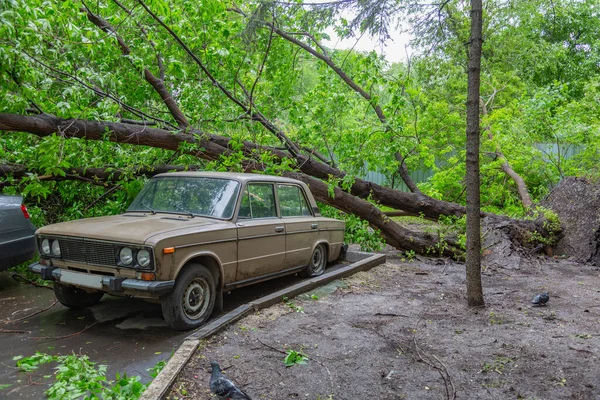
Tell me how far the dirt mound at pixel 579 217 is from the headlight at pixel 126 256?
9.03 m

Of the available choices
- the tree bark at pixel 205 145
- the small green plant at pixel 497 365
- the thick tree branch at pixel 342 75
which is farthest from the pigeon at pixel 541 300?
the thick tree branch at pixel 342 75

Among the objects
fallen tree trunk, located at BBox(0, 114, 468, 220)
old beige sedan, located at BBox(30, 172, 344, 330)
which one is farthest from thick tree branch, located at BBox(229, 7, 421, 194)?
old beige sedan, located at BBox(30, 172, 344, 330)

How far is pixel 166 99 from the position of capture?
9.44 metres

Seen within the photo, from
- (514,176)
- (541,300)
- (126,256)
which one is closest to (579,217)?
(514,176)

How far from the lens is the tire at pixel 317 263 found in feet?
24.9

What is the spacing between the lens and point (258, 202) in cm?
648

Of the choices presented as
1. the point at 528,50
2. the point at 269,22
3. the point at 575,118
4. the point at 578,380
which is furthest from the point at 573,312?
the point at 528,50

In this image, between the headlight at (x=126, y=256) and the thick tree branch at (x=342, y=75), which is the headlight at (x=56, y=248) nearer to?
the headlight at (x=126, y=256)

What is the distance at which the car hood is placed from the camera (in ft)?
15.9

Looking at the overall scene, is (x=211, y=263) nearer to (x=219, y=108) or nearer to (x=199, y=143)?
(x=199, y=143)

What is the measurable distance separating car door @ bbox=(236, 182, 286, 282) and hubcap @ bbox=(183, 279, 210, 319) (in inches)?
23.7

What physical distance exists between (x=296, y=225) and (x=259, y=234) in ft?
3.24

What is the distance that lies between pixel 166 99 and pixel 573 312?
25.8 ft

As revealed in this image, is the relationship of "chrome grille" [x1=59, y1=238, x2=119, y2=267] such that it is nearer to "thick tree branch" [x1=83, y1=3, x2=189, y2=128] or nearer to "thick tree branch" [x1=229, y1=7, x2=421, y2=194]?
"thick tree branch" [x1=83, y1=3, x2=189, y2=128]
